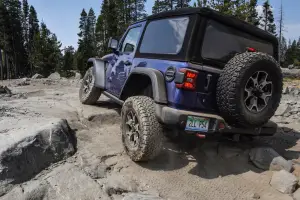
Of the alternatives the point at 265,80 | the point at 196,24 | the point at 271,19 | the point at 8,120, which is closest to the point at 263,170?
the point at 265,80

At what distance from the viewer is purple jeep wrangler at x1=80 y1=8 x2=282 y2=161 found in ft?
12.4

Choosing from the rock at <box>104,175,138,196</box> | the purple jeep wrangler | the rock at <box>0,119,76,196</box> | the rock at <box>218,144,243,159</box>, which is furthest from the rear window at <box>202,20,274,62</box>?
the rock at <box>0,119,76,196</box>

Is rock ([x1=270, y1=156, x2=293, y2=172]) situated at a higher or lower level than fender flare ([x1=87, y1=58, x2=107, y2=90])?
lower

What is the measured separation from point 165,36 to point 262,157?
223 centimetres

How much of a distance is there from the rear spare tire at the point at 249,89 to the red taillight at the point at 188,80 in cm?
39

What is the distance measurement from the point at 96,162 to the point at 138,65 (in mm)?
1552

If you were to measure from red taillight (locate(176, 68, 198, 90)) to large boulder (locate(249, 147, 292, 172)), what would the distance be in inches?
63.0

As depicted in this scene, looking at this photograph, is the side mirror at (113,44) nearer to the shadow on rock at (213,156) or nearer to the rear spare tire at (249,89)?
the shadow on rock at (213,156)

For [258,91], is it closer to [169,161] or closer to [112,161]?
[169,161]

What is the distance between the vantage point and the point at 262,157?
446 centimetres

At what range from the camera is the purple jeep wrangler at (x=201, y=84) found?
377 centimetres

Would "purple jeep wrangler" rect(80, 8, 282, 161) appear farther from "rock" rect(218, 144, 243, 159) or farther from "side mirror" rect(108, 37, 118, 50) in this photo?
"side mirror" rect(108, 37, 118, 50)

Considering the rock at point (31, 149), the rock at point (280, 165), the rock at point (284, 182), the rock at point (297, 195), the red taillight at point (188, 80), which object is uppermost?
the red taillight at point (188, 80)

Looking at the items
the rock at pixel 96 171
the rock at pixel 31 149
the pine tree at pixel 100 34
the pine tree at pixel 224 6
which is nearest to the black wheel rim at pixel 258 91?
the rock at pixel 96 171
